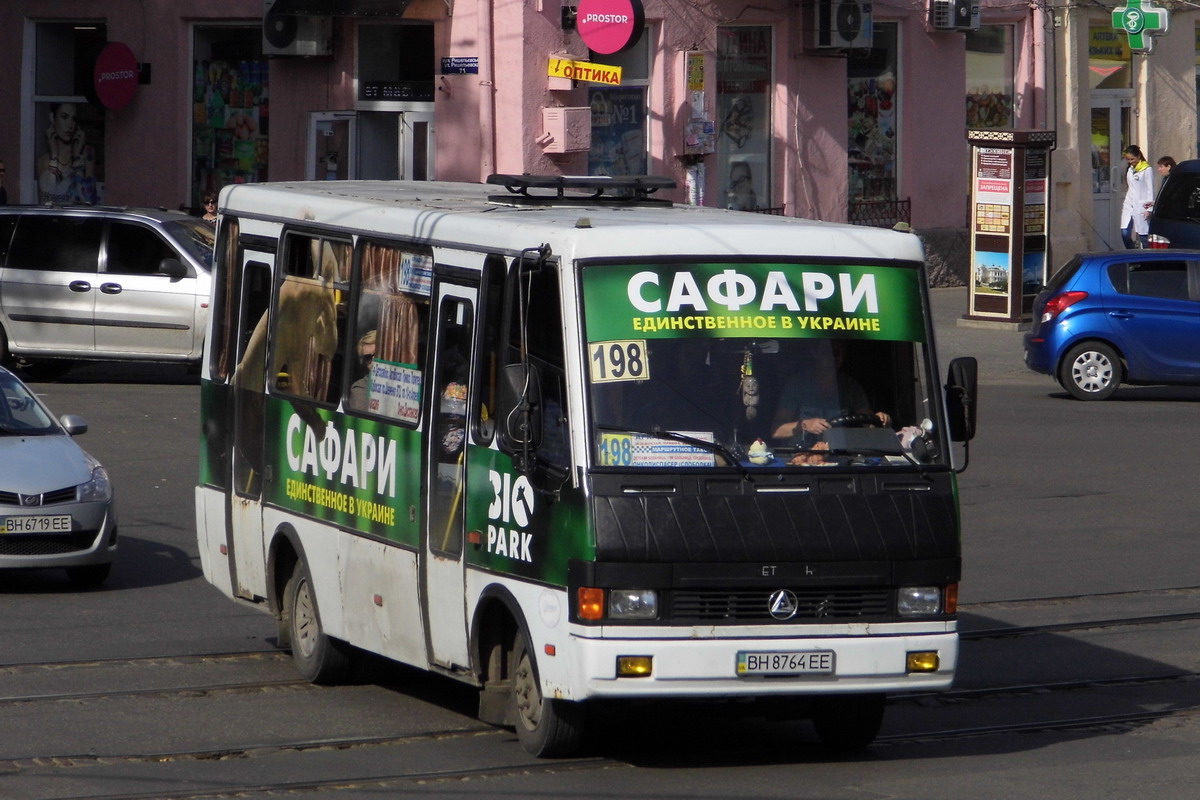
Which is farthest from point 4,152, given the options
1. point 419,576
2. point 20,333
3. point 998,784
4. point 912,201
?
point 998,784

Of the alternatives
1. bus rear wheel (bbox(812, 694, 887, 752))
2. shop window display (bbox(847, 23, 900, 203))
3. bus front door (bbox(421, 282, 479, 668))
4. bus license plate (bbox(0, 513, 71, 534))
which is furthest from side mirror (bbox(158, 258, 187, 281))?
bus rear wheel (bbox(812, 694, 887, 752))

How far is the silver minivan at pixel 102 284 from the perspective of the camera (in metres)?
21.4

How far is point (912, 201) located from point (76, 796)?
24.6 meters

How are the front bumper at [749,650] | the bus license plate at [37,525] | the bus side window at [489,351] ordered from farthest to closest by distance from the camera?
the bus license plate at [37,525]
the bus side window at [489,351]
the front bumper at [749,650]

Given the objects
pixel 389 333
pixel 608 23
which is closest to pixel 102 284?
pixel 608 23

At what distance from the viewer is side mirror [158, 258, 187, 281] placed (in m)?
21.4

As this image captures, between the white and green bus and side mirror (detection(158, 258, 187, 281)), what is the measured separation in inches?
499

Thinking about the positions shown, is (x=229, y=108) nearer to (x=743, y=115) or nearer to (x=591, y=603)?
(x=743, y=115)

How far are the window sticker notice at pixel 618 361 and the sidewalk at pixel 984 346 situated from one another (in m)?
15.1

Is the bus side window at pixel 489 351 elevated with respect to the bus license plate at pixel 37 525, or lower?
elevated

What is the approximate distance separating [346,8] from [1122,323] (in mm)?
11453

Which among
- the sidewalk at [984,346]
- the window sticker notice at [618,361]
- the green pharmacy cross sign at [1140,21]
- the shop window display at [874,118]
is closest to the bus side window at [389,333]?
the window sticker notice at [618,361]

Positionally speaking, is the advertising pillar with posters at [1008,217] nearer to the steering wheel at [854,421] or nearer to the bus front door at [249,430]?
the bus front door at [249,430]

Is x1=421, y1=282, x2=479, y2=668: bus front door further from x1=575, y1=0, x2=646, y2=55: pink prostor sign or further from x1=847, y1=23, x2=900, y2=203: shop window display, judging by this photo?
x1=847, y1=23, x2=900, y2=203: shop window display
